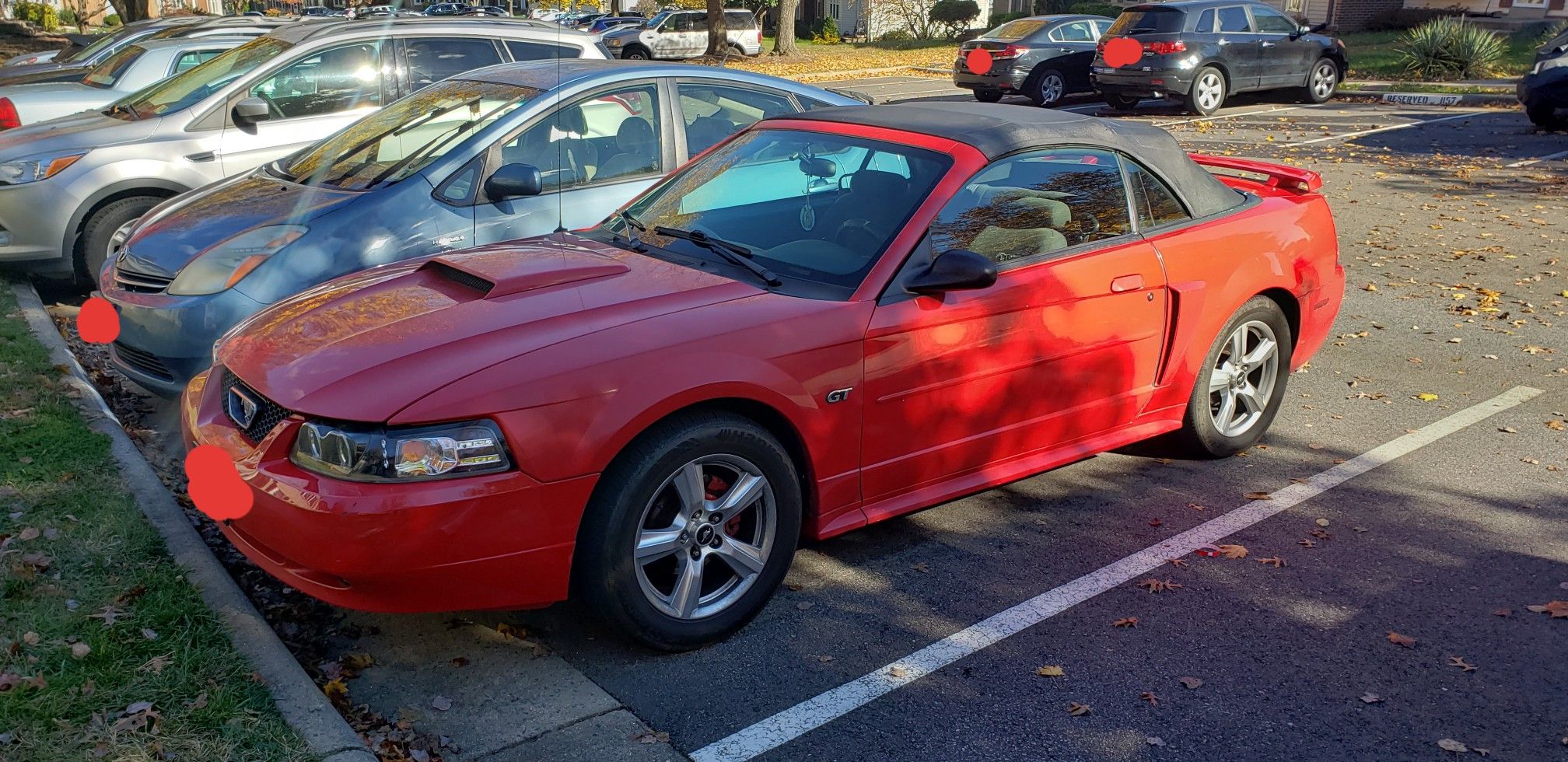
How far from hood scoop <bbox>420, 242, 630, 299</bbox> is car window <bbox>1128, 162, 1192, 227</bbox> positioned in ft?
7.11

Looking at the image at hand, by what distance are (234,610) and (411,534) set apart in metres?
0.96

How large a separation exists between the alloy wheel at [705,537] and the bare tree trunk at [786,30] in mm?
34381

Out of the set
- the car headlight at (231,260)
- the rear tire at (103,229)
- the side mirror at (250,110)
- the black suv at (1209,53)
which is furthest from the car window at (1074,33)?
the car headlight at (231,260)

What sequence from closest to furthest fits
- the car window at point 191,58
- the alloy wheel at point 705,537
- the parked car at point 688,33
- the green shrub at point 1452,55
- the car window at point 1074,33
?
the alloy wheel at point 705,537
the car window at point 191,58
the car window at point 1074,33
the green shrub at point 1452,55
the parked car at point 688,33

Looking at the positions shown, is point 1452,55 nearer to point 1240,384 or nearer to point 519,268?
point 1240,384

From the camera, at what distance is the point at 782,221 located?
4.64m

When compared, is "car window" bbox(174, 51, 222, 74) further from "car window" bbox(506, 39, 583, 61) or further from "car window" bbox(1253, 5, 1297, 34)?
"car window" bbox(1253, 5, 1297, 34)

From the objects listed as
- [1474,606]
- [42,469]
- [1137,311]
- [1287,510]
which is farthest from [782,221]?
[42,469]

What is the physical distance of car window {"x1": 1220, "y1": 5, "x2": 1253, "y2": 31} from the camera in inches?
771

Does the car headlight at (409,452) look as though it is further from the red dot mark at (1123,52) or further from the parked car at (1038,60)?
the parked car at (1038,60)

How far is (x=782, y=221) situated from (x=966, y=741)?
80.7 inches

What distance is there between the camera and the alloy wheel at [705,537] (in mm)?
3777

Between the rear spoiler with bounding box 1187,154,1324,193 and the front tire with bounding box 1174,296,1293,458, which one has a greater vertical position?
the rear spoiler with bounding box 1187,154,1324,193

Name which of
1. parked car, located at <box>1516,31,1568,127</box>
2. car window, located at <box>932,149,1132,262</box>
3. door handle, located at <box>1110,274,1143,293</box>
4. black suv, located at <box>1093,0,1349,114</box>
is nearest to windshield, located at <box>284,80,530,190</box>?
car window, located at <box>932,149,1132,262</box>
